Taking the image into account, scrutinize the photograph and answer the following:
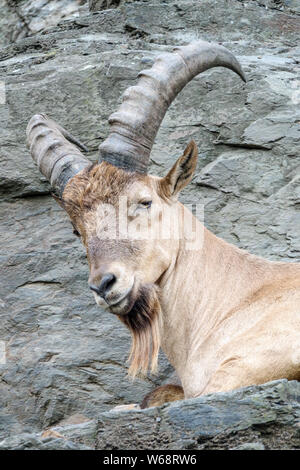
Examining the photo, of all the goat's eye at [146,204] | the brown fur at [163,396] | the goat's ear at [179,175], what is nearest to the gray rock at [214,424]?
the brown fur at [163,396]

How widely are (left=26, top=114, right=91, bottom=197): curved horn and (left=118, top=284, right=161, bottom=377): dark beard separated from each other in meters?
1.38

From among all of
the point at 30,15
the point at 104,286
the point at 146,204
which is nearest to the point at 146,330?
the point at 104,286

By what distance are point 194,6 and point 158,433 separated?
7.88 m

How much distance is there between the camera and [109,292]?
673 cm

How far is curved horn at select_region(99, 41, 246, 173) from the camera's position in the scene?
7539 mm

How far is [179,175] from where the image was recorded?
7.70 m

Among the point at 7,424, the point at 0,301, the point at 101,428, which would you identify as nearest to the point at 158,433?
the point at 101,428

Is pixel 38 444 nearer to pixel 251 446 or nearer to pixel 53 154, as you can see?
pixel 251 446

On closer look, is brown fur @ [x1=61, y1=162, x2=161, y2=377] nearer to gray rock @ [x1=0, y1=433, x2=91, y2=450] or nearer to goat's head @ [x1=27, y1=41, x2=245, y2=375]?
goat's head @ [x1=27, y1=41, x2=245, y2=375]

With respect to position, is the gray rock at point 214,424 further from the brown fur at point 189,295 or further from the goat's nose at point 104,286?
the goat's nose at point 104,286

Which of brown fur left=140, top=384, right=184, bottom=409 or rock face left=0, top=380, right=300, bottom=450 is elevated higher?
rock face left=0, top=380, right=300, bottom=450

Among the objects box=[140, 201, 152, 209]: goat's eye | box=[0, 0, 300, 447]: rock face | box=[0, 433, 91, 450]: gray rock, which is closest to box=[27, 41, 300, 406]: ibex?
box=[140, 201, 152, 209]: goat's eye

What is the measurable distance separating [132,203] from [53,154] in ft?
3.86

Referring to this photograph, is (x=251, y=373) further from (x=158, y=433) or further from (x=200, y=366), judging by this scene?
(x=158, y=433)
